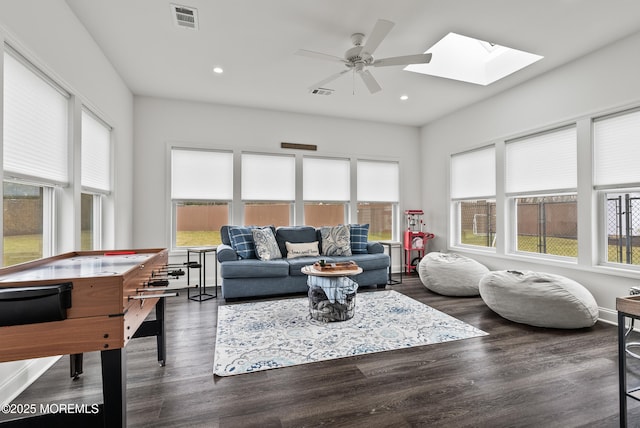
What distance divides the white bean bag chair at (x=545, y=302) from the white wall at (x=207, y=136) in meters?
3.54

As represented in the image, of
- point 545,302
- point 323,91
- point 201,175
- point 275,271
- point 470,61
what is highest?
point 470,61

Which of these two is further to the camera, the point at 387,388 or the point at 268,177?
the point at 268,177

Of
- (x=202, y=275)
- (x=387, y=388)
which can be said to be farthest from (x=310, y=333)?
(x=202, y=275)

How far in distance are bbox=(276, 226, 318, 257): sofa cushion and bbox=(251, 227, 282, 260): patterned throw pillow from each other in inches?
7.9

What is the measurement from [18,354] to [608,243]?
5050mm

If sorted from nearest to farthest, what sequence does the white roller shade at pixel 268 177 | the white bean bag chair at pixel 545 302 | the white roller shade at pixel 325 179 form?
the white bean bag chair at pixel 545 302, the white roller shade at pixel 268 177, the white roller shade at pixel 325 179

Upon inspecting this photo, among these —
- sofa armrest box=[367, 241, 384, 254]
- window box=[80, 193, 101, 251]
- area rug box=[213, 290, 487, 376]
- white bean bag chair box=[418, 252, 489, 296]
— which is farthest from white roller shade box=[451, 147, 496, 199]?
window box=[80, 193, 101, 251]

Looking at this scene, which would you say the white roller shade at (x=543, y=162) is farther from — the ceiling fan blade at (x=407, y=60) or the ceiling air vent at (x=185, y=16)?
the ceiling air vent at (x=185, y=16)

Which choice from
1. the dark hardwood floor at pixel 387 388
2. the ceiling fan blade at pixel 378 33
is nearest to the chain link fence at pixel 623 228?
the dark hardwood floor at pixel 387 388

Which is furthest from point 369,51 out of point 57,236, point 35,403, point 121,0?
point 35,403

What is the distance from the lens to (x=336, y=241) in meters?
5.00

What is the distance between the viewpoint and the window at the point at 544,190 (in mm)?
3844

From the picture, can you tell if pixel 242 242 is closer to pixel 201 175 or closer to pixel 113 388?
pixel 201 175

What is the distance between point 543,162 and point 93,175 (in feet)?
18.4
